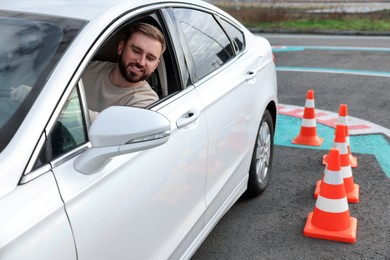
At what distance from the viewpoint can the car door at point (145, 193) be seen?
70.7 inches

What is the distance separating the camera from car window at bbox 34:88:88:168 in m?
1.78

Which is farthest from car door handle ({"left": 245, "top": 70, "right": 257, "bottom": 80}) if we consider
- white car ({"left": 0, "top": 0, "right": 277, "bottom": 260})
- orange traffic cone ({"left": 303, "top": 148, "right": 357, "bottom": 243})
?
orange traffic cone ({"left": 303, "top": 148, "right": 357, "bottom": 243})

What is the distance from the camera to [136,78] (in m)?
2.82

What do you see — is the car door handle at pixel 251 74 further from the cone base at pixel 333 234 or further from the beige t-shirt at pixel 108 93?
the cone base at pixel 333 234

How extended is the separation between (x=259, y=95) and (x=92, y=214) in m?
2.23

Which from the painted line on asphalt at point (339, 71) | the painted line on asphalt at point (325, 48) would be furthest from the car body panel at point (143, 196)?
the painted line on asphalt at point (325, 48)

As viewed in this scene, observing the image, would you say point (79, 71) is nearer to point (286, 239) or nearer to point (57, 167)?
point (57, 167)

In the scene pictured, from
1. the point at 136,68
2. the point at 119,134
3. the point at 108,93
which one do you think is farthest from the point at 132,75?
the point at 119,134

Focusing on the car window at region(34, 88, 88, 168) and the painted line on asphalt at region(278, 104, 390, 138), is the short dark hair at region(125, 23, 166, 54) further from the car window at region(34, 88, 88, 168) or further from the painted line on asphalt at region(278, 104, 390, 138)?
the painted line on asphalt at region(278, 104, 390, 138)

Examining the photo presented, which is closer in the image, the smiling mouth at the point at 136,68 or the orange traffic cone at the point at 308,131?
the smiling mouth at the point at 136,68

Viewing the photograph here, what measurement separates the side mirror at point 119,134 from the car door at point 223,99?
984 mm

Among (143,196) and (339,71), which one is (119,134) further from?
(339,71)

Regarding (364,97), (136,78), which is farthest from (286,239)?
(364,97)

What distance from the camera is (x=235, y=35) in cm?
393
